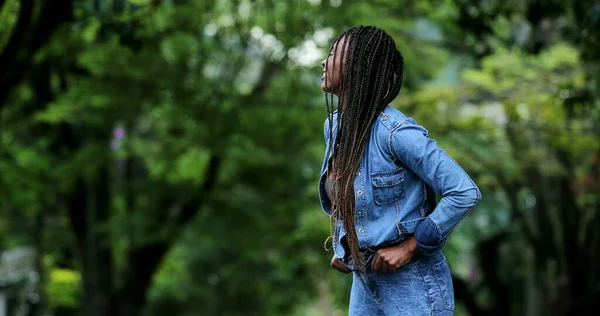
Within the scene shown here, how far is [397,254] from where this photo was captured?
124 inches

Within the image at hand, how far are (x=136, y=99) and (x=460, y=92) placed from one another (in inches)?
162

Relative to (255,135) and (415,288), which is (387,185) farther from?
(255,135)

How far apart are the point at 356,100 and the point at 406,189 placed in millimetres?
340

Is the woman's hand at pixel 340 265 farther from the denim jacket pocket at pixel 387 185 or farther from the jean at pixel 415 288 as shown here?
the denim jacket pocket at pixel 387 185

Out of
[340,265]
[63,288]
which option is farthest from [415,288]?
[63,288]

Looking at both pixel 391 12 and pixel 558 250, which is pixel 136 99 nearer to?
pixel 391 12

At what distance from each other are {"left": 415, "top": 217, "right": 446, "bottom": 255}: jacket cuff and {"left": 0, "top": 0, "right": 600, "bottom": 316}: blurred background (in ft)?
17.5

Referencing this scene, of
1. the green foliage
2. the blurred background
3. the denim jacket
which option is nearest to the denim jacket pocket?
the denim jacket

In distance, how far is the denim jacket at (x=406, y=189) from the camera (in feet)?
10.1

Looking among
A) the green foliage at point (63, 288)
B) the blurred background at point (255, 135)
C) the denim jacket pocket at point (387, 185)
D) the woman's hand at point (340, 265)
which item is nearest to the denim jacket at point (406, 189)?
the denim jacket pocket at point (387, 185)

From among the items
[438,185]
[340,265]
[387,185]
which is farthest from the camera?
[340,265]

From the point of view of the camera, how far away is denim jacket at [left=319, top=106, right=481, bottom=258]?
3078 millimetres

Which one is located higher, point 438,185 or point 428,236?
point 438,185

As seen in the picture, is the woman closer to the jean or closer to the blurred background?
the jean
